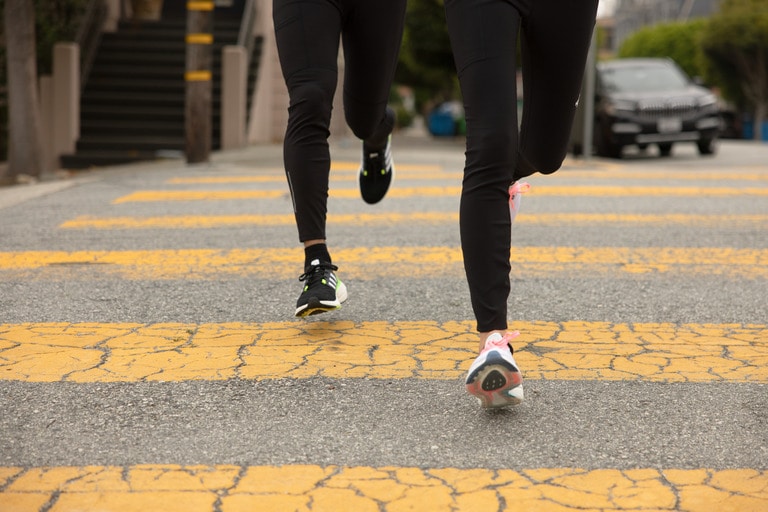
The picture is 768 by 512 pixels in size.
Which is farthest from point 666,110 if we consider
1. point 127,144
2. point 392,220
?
point 392,220

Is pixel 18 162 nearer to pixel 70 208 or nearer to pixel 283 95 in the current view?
pixel 70 208

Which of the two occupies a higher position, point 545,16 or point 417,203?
point 545,16

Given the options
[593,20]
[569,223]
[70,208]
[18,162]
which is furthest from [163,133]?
[593,20]

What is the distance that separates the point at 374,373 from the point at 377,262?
207cm

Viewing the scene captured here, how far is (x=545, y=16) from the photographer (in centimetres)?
293

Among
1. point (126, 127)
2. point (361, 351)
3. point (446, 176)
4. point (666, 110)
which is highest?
point (361, 351)

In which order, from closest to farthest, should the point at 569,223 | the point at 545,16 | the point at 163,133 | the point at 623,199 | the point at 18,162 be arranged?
the point at 545,16 → the point at 569,223 → the point at 623,199 → the point at 18,162 → the point at 163,133

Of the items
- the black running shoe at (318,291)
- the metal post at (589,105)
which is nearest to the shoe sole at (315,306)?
the black running shoe at (318,291)

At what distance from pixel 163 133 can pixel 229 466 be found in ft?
50.5

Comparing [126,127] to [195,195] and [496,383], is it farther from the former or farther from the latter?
[496,383]

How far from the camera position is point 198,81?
13.1m

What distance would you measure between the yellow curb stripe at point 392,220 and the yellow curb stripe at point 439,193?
3.60 feet

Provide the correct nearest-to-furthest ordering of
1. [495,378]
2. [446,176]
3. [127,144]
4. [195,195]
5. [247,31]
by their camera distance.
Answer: [495,378], [195,195], [446,176], [127,144], [247,31]

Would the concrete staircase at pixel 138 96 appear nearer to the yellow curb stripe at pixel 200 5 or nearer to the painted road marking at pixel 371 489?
the yellow curb stripe at pixel 200 5
